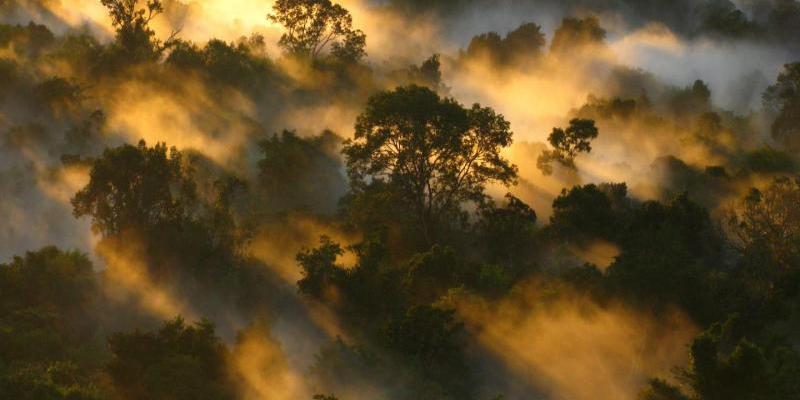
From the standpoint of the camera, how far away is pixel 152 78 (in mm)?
54531

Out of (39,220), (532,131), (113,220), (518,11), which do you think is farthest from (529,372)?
(518,11)

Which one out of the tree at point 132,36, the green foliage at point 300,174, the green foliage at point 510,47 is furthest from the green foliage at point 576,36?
the tree at point 132,36

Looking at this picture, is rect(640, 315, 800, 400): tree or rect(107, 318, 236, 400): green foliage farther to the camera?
rect(107, 318, 236, 400): green foliage

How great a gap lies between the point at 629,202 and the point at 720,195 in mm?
7683

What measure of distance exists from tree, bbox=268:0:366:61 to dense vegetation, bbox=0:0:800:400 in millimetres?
4057

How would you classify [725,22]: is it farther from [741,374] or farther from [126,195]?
[741,374]

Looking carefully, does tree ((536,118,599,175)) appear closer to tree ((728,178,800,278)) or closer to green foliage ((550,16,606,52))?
tree ((728,178,800,278))

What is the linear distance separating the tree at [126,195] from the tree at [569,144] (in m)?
28.1

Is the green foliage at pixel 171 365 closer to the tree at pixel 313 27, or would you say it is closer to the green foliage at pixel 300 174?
the green foliage at pixel 300 174

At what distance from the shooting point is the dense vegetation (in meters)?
28.3

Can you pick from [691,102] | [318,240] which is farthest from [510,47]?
[318,240]

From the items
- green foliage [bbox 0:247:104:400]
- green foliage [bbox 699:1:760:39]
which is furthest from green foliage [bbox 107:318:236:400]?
green foliage [bbox 699:1:760:39]

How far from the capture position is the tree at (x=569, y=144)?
55.3 meters

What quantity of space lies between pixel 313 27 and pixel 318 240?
32695 mm
